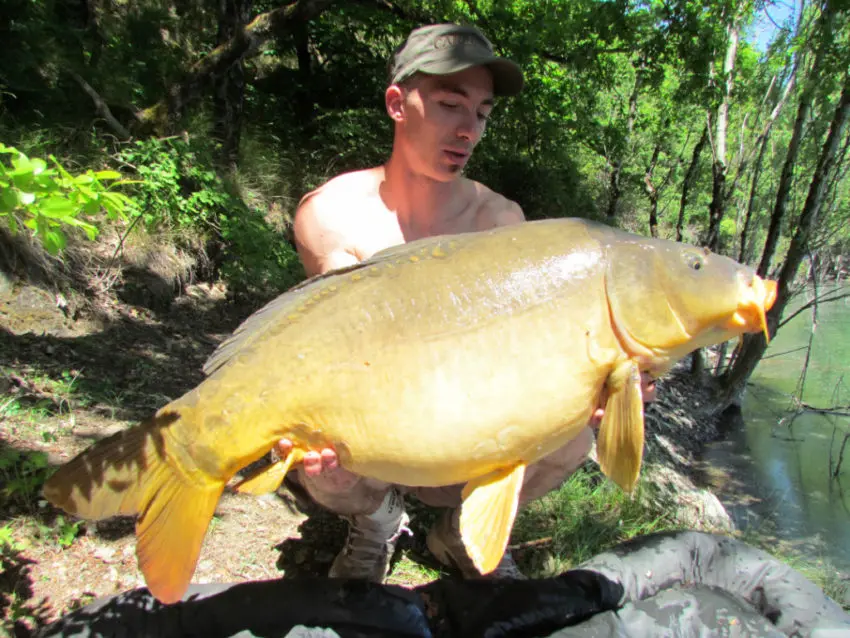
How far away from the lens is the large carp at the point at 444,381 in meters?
1.25

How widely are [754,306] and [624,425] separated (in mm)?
404

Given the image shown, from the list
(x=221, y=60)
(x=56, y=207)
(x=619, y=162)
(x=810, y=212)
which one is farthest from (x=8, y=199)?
(x=619, y=162)

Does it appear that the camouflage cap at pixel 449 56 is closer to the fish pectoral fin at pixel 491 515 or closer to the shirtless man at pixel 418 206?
the shirtless man at pixel 418 206

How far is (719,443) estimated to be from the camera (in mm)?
6113

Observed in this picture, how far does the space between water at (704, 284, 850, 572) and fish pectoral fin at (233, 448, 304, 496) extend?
404cm

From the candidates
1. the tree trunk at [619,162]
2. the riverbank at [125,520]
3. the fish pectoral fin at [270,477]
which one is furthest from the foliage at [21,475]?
the tree trunk at [619,162]

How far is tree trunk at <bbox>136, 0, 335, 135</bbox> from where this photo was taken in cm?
488

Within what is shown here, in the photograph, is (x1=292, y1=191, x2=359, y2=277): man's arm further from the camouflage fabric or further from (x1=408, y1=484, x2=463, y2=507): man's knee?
the camouflage fabric

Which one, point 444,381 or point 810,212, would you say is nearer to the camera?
point 444,381

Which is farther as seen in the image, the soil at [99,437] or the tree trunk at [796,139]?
the tree trunk at [796,139]

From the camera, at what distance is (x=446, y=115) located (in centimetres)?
175

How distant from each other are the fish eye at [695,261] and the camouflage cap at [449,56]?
2.79ft

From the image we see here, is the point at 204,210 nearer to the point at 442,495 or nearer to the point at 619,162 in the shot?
the point at 442,495

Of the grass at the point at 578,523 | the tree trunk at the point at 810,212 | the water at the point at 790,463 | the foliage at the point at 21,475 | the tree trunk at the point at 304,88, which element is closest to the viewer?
the foliage at the point at 21,475
